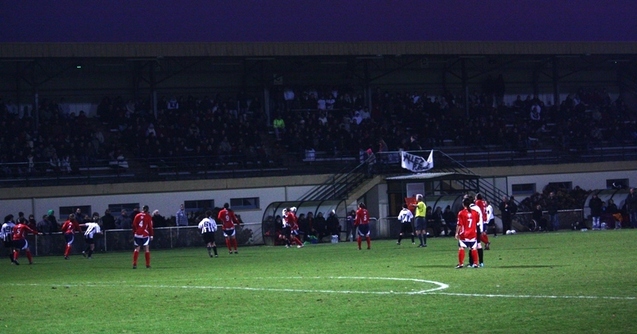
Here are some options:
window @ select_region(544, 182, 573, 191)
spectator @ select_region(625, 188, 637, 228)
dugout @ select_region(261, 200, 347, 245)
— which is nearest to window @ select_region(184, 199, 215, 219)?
dugout @ select_region(261, 200, 347, 245)

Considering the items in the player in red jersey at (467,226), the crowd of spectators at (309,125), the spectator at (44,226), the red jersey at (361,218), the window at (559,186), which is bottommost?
the player in red jersey at (467,226)

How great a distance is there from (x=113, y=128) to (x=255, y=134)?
7393 mm

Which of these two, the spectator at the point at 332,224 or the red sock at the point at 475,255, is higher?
the spectator at the point at 332,224

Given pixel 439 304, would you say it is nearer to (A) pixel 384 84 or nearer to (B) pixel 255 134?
(B) pixel 255 134

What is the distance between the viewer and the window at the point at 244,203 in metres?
53.3

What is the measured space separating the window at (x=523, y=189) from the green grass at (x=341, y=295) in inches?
986

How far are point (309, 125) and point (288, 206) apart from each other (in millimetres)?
10280

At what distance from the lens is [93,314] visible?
1795cm

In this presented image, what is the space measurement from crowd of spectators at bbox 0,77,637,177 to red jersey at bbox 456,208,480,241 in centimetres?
2948

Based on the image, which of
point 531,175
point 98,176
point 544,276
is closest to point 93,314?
point 544,276

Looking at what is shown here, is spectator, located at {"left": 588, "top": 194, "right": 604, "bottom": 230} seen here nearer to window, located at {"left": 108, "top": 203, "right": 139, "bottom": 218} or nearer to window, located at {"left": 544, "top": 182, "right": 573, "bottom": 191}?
window, located at {"left": 544, "top": 182, "right": 573, "bottom": 191}

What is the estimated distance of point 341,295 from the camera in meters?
19.7

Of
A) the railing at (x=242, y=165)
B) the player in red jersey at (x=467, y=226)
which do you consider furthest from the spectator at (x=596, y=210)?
the player in red jersey at (x=467, y=226)

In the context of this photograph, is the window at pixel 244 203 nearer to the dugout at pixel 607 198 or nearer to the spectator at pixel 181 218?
the spectator at pixel 181 218
